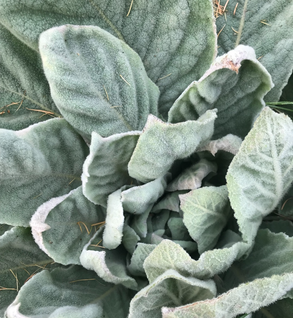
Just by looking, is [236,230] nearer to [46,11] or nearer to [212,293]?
[212,293]

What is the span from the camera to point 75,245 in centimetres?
76

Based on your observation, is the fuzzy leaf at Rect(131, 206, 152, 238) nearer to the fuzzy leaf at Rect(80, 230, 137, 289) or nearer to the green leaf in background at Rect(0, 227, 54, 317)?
the fuzzy leaf at Rect(80, 230, 137, 289)

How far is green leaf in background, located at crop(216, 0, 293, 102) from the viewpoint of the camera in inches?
31.5

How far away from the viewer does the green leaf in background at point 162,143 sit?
1.94ft

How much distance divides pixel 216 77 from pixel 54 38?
293 millimetres

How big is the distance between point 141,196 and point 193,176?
0.11 m

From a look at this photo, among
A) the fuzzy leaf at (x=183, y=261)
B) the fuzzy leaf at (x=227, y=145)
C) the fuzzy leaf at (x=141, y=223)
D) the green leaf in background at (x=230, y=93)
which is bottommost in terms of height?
the fuzzy leaf at (x=141, y=223)

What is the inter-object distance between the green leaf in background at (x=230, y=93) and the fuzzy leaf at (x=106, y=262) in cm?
29

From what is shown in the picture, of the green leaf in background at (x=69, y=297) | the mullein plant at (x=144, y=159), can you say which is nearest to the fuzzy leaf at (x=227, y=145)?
the mullein plant at (x=144, y=159)

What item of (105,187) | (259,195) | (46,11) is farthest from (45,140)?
(259,195)

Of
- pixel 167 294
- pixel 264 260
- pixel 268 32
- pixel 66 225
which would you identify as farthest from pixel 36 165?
pixel 268 32

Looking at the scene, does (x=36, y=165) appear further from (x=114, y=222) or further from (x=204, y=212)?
(x=204, y=212)

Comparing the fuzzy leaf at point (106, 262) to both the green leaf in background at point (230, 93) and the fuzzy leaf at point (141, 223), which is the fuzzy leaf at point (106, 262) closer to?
the fuzzy leaf at point (141, 223)

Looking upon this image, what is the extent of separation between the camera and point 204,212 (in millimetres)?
649
